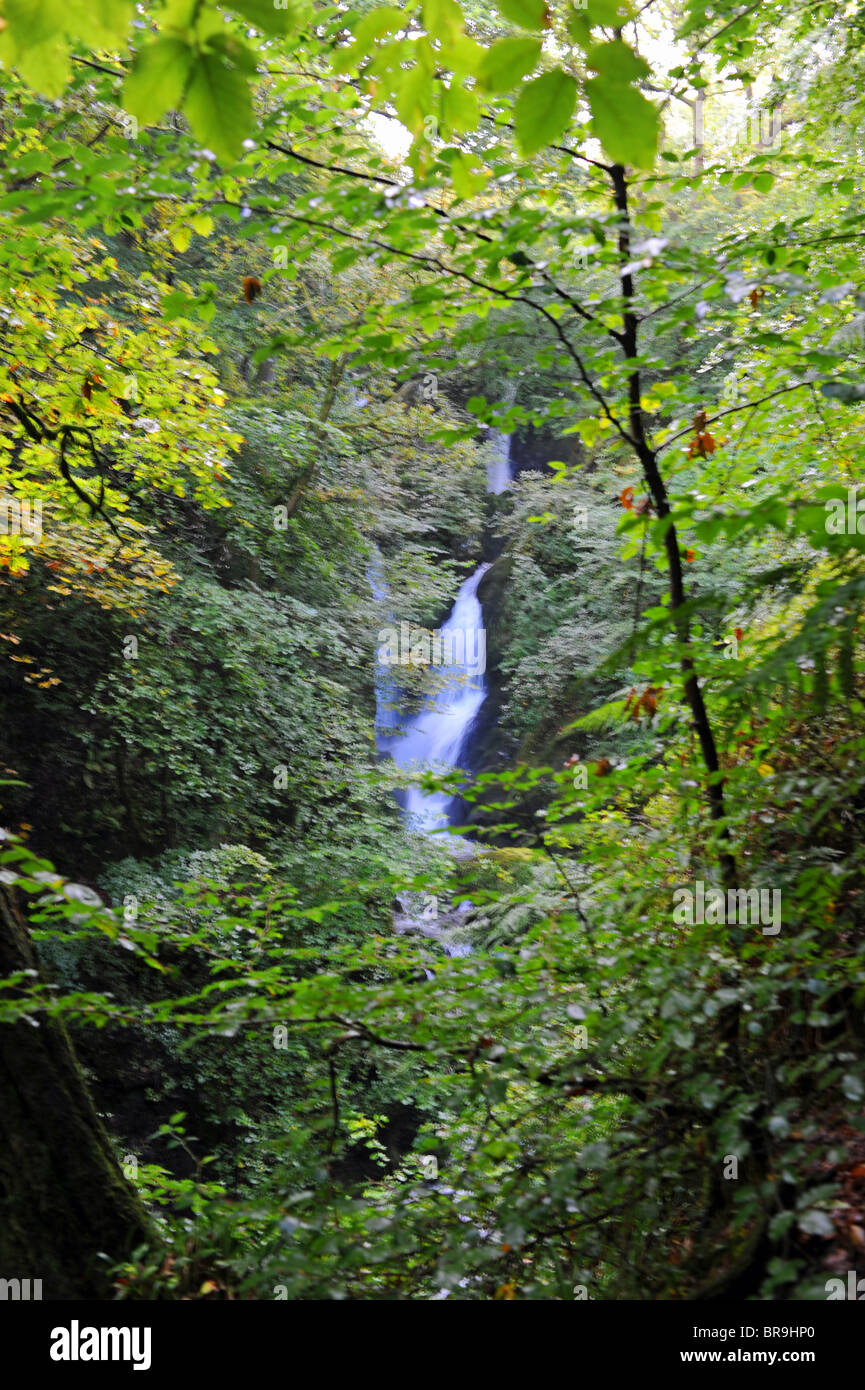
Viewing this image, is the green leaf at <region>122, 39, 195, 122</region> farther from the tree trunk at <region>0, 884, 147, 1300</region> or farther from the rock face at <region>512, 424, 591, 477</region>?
the rock face at <region>512, 424, 591, 477</region>

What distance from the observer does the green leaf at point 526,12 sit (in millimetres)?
1168

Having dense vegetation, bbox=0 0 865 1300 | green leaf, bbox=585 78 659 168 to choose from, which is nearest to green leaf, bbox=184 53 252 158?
dense vegetation, bbox=0 0 865 1300

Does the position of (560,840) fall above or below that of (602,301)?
below

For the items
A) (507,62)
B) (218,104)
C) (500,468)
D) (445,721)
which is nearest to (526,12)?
(507,62)

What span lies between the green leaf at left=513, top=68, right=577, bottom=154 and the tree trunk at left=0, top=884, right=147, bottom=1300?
2.58 metres

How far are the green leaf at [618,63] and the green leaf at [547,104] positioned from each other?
0.05 meters

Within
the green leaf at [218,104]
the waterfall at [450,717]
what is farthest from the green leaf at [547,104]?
the waterfall at [450,717]

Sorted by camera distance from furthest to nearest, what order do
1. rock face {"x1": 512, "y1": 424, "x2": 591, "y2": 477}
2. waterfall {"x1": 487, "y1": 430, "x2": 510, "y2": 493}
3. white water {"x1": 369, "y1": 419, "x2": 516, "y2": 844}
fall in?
waterfall {"x1": 487, "y1": 430, "x2": 510, "y2": 493} → rock face {"x1": 512, "y1": 424, "x2": 591, "y2": 477} → white water {"x1": 369, "y1": 419, "x2": 516, "y2": 844}

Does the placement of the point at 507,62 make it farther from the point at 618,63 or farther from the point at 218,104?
the point at 218,104

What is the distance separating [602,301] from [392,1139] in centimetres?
935

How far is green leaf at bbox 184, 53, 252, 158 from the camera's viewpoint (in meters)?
1.07
